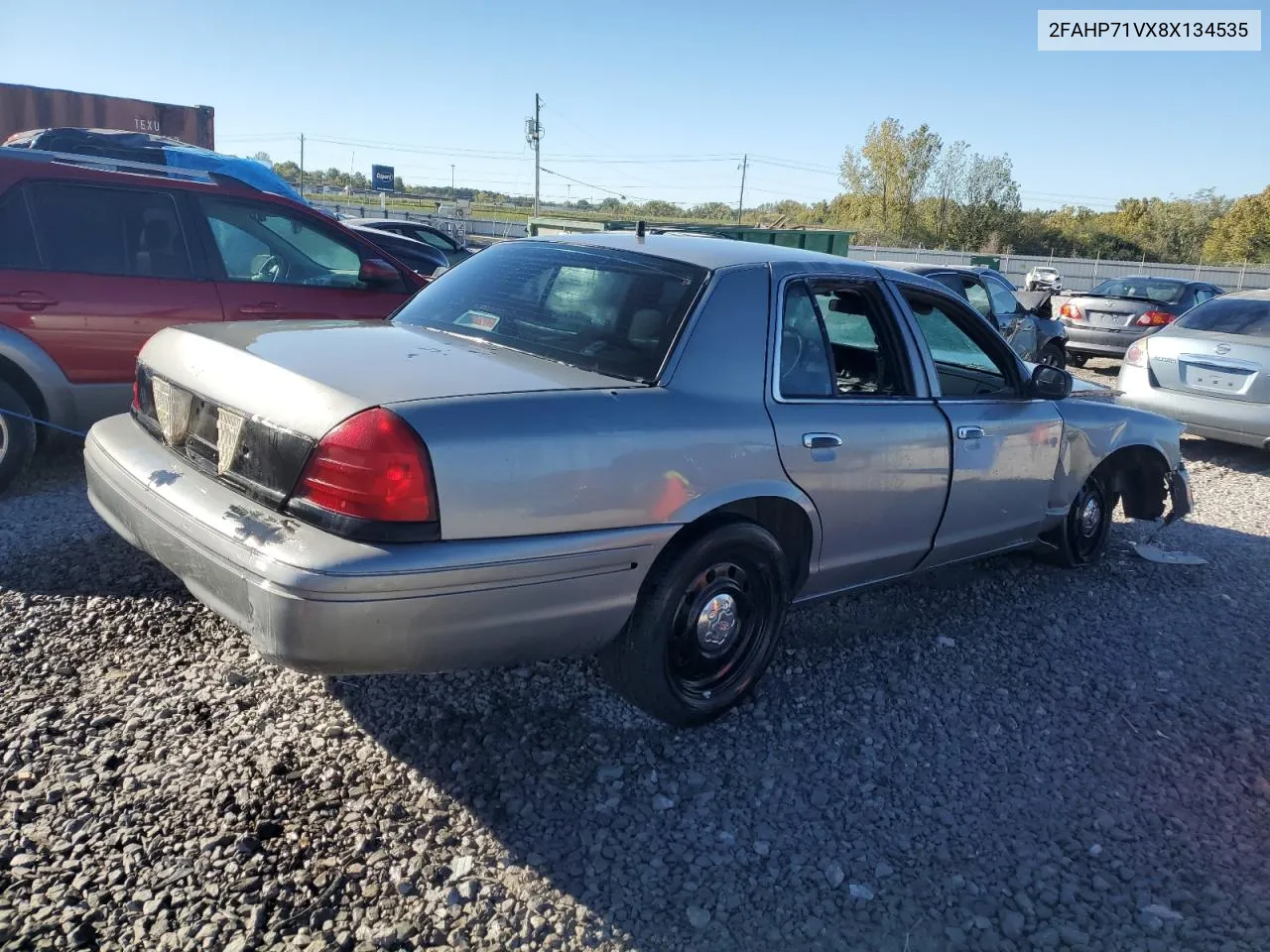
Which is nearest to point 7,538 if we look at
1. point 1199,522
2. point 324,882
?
point 324,882

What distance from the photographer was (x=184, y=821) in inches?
102

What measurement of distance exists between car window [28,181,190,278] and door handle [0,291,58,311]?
0.65 feet

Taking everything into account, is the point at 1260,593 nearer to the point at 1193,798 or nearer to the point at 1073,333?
the point at 1193,798

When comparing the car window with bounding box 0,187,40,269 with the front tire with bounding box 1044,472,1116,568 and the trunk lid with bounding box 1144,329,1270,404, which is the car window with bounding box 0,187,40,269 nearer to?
the front tire with bounding box 1044,472,1116,568

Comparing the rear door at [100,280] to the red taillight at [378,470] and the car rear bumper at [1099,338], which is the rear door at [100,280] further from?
the car rear bumper at [1099,338]

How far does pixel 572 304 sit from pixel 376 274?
283 cm

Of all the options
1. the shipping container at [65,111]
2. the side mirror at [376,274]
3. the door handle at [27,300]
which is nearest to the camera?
the door handle at [27,300]

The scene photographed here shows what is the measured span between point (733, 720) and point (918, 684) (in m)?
0.84

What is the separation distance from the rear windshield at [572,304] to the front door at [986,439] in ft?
4.24

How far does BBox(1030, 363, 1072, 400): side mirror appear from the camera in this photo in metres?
4.46

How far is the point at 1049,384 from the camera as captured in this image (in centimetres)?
446

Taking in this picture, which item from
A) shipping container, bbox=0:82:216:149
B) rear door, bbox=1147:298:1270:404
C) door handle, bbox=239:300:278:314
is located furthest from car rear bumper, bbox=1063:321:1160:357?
shipping container, bbox=0:82:216:149

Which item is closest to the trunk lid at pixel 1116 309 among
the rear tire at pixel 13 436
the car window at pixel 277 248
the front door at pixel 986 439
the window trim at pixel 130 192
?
the front door at pixel 986 439

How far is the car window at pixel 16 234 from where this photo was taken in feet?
16.2
